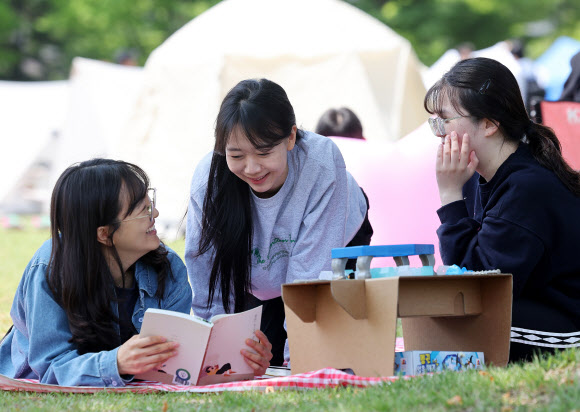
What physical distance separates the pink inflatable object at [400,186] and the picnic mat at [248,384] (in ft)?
6.72

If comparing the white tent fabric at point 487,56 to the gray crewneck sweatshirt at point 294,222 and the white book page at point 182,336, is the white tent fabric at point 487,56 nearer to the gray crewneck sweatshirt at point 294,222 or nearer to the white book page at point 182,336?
the gray crewneck sweatshirt at point 294,222

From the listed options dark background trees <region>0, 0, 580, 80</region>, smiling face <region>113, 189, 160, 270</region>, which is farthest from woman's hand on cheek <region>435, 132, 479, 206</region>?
dark background trees <region>0, 0, 580, 80</region>

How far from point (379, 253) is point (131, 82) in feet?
35.6

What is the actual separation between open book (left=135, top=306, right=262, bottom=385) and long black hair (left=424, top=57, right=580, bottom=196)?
3.48ft

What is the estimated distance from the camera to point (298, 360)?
293 cm

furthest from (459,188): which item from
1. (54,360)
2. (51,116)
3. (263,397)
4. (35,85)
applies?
(35,85)

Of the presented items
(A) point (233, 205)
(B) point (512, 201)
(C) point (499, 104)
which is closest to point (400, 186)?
(A) point (233, 205)

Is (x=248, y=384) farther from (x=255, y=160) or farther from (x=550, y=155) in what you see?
(x=550, y=155)

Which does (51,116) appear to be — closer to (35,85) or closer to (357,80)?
(35,85)

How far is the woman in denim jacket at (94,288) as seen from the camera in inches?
112

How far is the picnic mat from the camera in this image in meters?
2.55

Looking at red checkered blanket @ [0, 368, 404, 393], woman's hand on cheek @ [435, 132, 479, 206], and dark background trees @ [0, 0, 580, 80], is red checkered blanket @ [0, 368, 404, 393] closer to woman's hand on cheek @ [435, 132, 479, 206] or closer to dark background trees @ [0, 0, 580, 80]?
woman's hand on cheek @ [435, 132, 479, 206]

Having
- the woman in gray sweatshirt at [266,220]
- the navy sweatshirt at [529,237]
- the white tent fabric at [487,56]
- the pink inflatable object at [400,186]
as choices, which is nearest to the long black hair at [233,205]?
the woman in gray sweatshirt at [266,220]

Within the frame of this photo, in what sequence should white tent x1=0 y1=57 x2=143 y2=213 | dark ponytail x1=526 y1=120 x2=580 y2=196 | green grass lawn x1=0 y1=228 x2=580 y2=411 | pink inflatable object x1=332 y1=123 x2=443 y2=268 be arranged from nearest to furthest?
green grass lawn x1=0 y1=228 x2=580 y2=411 → dark ponytail x1=526 y1=120 x2=580 y2=196 → pink inflatable object x1=332 y1=123 x2=443 y2=268 → white tent x1=0 y1=57 x2=143 y2=213
